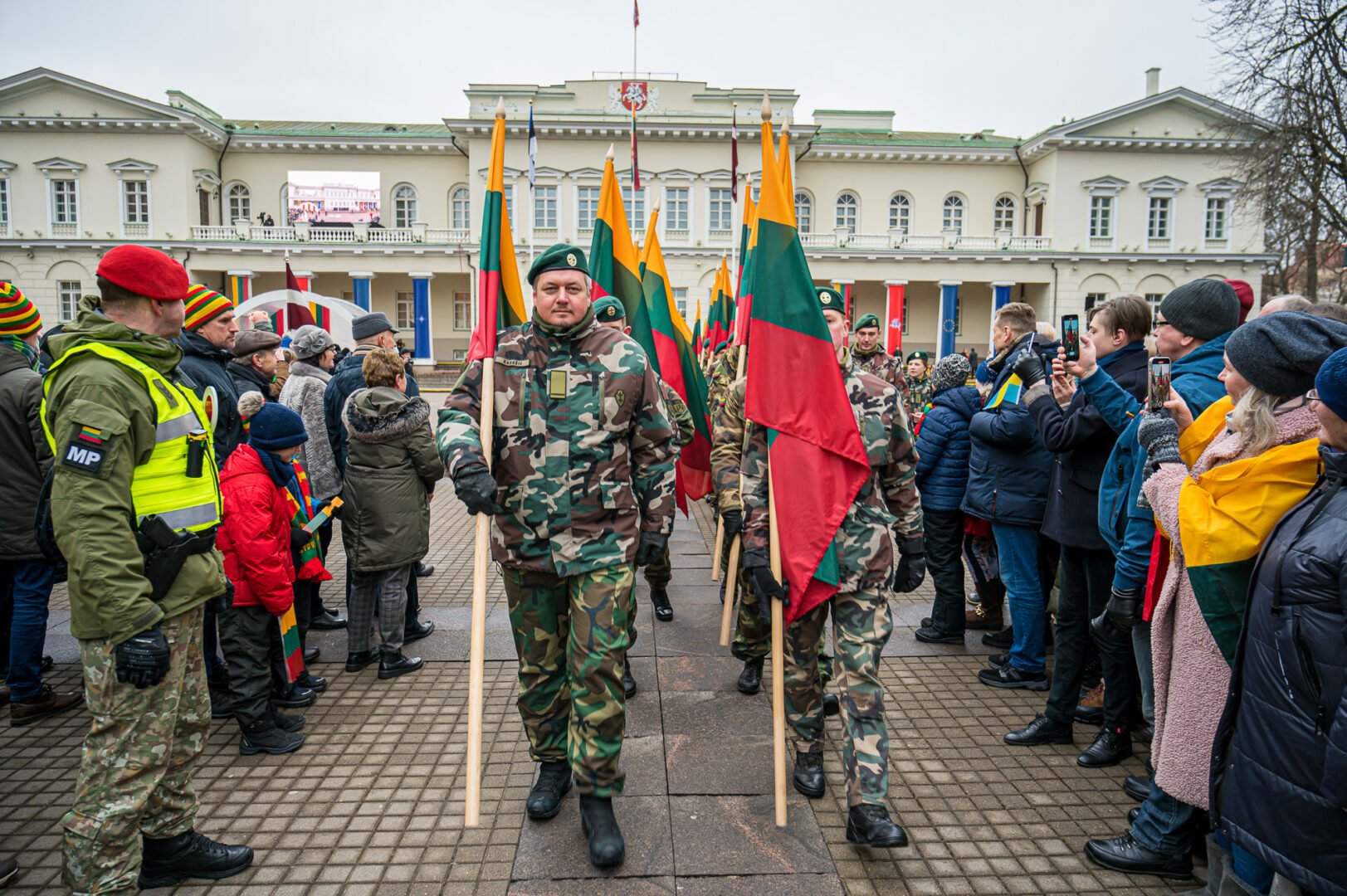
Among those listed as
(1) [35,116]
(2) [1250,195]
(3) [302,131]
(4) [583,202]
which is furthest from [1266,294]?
(1) [35,116]

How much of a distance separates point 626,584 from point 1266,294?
1959 inches

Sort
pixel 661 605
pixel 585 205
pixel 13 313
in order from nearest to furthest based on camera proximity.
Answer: pixel 13 313 < pixel 661 605 < pixel 585 205

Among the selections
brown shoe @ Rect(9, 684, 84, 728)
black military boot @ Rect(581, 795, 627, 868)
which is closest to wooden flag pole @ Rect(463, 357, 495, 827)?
black military boot @ Rect(581, 795, 627, 868)

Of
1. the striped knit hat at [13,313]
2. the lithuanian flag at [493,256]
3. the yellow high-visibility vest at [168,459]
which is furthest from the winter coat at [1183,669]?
the striped knit hat at [13,313]

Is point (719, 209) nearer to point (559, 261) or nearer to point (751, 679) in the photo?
point (751, 679)

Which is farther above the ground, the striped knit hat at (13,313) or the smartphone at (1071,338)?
the striped knit hat at (13,313)

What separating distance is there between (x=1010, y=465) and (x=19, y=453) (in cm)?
557

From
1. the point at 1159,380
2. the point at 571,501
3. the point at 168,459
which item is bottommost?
the point at 571,501

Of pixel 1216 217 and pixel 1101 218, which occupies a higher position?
pixel 1216 217

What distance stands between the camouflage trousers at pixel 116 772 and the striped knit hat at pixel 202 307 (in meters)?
1.51

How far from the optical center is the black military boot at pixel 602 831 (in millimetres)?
2922

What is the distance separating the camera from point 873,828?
3.04m

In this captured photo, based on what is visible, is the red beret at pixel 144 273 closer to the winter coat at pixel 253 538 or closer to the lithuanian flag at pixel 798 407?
the winter coat at pixel 253 538

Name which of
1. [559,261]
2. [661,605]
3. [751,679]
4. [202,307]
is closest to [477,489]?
[559,261]
